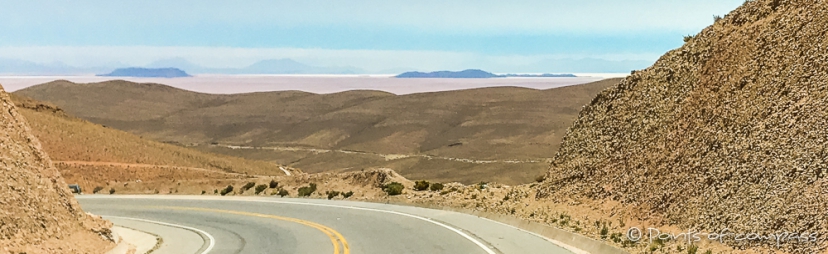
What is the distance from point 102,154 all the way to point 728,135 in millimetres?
60254

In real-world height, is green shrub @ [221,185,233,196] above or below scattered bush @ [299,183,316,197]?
below

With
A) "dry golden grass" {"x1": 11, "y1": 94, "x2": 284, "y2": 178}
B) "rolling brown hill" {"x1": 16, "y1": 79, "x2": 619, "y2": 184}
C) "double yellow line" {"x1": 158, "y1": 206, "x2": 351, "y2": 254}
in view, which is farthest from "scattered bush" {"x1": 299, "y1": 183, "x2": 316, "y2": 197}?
"dry golden grass" {"x1": 11, "y1": 94, "x2": 284, "y2": 178}

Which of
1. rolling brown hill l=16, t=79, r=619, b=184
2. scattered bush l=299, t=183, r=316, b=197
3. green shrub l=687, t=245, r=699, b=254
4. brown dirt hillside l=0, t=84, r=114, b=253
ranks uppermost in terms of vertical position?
brown dirt hillside l=0, t=84, r=114, b=253

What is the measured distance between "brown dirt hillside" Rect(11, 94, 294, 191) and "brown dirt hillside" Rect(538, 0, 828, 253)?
1639 inches

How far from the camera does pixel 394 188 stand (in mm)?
33531

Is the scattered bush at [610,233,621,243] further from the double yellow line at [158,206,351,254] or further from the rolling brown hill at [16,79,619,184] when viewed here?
the rolling brown hill at [16,79,619,184]

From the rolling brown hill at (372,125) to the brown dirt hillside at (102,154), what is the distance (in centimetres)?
1781

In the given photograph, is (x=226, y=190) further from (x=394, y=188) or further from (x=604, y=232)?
(x=604, y=232)

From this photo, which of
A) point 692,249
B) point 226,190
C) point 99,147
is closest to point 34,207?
point 692,249

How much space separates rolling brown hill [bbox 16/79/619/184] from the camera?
296ft

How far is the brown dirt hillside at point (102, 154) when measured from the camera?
Result: 58.7m

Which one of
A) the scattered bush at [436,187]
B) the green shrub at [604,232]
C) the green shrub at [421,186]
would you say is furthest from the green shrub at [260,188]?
the green shrub at [604,232]

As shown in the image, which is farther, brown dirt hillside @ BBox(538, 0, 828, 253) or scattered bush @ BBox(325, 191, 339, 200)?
scattered bush @ BBox(325, 191, 339, 200)

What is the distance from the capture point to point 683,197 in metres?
16.6
